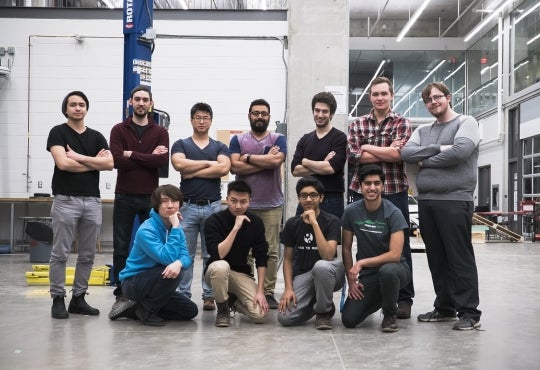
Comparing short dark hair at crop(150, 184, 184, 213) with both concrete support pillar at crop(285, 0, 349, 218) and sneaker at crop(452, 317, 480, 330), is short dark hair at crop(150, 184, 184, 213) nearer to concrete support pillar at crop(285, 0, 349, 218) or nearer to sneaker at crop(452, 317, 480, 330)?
sneaker at crop(452, 317, 480, 330)

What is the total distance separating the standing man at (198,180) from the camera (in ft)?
14.1

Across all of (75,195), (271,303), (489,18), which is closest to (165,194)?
(75,195)

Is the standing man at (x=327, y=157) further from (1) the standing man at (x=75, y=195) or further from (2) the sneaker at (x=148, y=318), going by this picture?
(1) the standing man at (x=75, y=195)

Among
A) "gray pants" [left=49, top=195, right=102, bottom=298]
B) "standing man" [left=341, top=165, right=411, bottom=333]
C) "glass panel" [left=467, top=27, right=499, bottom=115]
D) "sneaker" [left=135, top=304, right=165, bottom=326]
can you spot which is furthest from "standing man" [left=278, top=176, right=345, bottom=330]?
"glass panel" [left=467, top=27, right=499, bottom=115]

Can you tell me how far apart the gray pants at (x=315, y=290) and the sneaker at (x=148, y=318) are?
30.2 inches

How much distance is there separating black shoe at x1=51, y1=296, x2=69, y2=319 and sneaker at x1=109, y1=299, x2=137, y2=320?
33cm

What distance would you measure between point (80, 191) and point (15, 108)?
670cm

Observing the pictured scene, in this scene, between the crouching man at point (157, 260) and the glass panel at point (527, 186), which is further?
the glass panel at point (527, 186)

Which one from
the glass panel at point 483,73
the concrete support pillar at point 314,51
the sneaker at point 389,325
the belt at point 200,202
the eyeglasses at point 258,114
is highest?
the glass panel at point 483,73

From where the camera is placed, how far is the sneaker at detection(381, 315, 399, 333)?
3.64 m

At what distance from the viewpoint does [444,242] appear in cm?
379

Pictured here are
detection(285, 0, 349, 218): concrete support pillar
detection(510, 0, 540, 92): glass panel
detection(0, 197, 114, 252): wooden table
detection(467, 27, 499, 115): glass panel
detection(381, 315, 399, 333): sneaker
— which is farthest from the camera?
detection(467, 27, 499, 115): glass panel

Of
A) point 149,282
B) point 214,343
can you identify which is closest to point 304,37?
point 149,282

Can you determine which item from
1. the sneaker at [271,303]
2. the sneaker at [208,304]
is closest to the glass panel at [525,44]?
the sneaker at [271,303]
